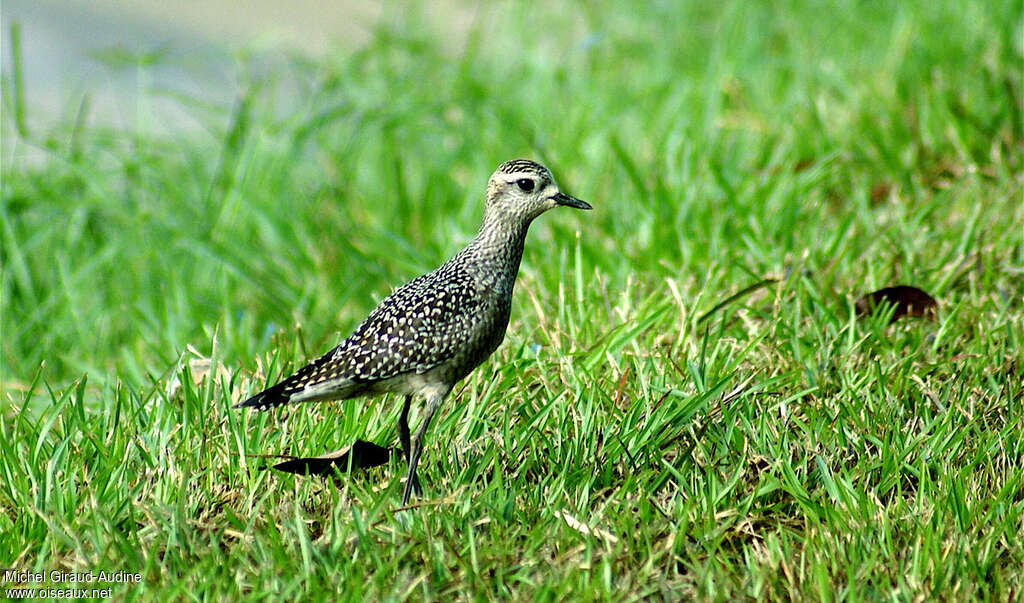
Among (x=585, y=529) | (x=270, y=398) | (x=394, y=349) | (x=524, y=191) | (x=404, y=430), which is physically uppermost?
(x=524, y=191)

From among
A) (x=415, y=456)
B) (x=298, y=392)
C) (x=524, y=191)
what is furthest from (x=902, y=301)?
(x=298, y=392)

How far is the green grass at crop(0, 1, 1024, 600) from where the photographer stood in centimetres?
369

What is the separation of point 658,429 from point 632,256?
1.89 meters

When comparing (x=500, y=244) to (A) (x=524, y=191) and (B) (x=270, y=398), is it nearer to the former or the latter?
(A) (x=524, y=191)

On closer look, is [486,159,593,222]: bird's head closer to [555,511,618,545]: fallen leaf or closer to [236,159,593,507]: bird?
[236,159,593,507]: bird

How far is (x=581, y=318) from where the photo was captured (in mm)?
5199

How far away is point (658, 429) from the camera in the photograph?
425 cm

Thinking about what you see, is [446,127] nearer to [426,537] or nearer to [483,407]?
[483,407]

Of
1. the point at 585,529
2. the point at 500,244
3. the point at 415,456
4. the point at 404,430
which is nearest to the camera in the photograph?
the point at 585,529

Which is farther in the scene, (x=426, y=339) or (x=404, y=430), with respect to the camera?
(x=404, y=430)

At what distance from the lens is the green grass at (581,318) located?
3.69 meters

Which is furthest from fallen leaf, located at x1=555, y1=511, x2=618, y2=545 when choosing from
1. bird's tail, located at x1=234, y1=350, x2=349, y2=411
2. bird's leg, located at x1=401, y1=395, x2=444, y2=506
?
bird's tail, located at x1=234, y1=350, x2=349, y2=411

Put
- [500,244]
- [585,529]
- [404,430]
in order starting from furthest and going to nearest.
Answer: [500,244] → [404,430] → [585,529]

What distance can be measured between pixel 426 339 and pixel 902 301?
86.6 inches
